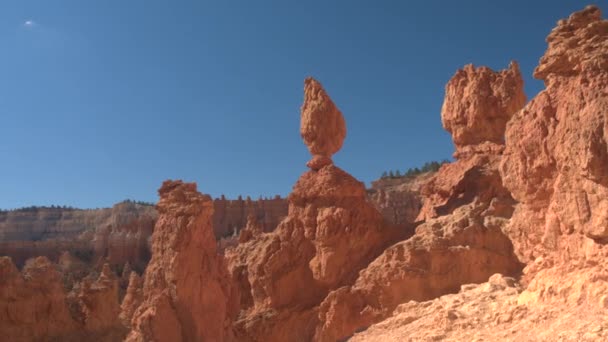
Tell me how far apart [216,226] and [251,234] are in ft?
154

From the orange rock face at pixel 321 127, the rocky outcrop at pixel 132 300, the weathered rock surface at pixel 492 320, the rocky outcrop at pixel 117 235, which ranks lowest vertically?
the weathered rock surface at pixel 492 320

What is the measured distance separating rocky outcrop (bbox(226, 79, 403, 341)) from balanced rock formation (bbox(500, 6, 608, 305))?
427 inches

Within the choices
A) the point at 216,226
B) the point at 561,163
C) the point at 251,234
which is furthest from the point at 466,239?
the point at 216,226

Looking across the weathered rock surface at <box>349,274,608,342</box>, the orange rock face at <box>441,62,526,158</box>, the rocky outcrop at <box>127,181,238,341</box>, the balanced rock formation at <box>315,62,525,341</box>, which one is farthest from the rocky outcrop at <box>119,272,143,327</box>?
the weathered rock surface at <box>349,274,608,342</box>

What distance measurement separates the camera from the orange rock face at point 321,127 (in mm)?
23750

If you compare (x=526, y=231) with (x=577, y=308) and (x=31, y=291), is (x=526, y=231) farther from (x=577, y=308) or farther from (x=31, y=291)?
(x=31, y=291)

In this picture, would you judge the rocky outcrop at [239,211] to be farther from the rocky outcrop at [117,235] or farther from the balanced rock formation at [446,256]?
the balanced rock formation at [446,256]

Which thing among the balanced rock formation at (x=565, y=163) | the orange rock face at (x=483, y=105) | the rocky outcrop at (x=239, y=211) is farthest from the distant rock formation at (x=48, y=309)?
the rocky outcrop at (x=239, y=211)

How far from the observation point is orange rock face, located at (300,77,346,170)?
935 inches

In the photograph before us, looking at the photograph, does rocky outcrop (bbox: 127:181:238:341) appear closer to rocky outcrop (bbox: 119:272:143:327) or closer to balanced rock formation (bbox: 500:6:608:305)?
balanced rock formation (bbox: 500:6:608:305)

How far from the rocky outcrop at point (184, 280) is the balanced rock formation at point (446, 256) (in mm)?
3491

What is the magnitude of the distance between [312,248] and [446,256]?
224 inches

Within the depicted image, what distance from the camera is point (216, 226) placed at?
76.6 meters

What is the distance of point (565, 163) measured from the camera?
8312mm
